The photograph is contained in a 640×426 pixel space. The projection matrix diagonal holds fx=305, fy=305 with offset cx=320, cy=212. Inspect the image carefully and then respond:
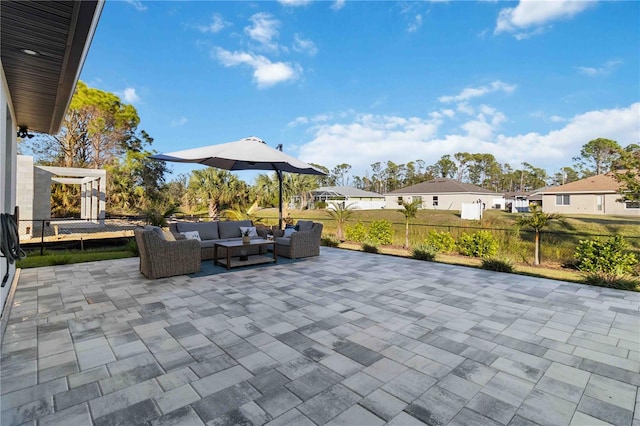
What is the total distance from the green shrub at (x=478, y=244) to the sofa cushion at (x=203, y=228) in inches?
258

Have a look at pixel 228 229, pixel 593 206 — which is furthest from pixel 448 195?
pixel 228 229

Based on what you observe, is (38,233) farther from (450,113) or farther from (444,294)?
(450,113)

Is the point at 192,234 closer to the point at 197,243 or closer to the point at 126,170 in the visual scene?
the point at 197,243

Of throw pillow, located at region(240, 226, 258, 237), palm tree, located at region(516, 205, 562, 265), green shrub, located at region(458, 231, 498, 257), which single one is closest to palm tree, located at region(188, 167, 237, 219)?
throw pillow, located at region(240, 226, 258, 237)

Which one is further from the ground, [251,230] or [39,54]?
[39,54]

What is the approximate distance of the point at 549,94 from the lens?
13078 millimetres

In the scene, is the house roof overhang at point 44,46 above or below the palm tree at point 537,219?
above

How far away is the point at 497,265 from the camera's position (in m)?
6.07

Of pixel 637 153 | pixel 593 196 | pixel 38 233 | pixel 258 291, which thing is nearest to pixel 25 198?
pixel 38 233

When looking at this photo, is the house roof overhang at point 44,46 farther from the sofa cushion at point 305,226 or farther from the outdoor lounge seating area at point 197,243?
the sofa cushion at point 305,226

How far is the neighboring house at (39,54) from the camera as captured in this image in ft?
7.36

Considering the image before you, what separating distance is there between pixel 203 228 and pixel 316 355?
5.03 metres

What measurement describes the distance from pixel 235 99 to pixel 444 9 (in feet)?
35.7

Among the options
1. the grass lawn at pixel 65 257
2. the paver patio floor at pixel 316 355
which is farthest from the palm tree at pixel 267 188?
the paver patio floor at pixel 316 355
